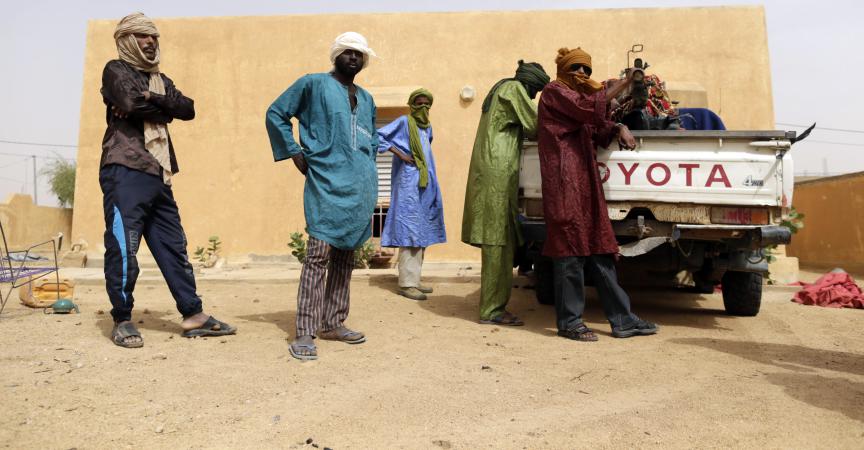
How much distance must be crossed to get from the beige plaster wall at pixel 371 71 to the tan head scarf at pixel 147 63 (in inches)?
244

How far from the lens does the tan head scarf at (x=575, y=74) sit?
14.8 feet

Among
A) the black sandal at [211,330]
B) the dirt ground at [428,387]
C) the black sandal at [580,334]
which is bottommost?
the dirt ground at [428,387]

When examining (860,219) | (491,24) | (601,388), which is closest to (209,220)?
(491,24)

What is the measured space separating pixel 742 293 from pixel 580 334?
1.83 meters

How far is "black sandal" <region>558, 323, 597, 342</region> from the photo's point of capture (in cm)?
436

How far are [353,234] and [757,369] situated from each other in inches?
86.2

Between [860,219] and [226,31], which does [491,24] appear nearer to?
[226,31]

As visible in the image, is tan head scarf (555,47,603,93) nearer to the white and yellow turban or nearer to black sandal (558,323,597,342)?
black sandal (558,323,597,342)

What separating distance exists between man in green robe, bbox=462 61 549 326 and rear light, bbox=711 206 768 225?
132 cm

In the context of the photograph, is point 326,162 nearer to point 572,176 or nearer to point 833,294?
point 572,176

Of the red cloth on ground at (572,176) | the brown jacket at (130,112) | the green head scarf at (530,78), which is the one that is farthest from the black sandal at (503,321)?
the brown jacket at (130,112)

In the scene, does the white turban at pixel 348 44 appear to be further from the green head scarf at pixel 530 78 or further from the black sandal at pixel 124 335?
the black sandal at pixel 124 335

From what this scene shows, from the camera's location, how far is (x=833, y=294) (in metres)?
6.49

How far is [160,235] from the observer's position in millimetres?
4090
